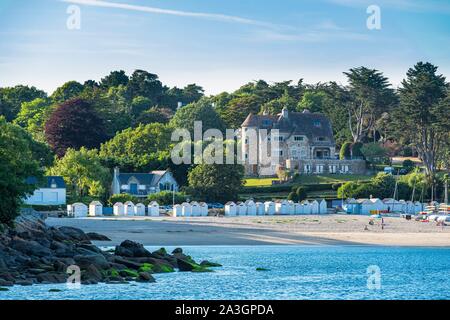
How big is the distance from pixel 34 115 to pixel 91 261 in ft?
370

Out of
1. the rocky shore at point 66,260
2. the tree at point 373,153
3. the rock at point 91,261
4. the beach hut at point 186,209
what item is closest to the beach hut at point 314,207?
the beach hut at point 186,209

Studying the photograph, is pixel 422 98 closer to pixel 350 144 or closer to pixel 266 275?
pixel 350 144

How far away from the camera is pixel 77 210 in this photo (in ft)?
306

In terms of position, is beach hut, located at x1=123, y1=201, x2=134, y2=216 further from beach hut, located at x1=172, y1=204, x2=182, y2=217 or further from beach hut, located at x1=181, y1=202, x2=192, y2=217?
beach hut, located at x1=181, y1=202, x2=192, y2=217

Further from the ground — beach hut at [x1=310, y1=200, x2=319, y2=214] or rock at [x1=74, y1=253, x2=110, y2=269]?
beach hut at [x1=310, y1=200, x2=319, y2=214]

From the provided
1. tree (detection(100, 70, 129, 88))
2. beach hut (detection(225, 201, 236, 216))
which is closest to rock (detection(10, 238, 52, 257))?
beach hut (detection(225, 201, 236, 216))

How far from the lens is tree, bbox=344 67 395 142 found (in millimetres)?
144250

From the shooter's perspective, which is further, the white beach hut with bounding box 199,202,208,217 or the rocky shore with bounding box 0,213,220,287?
the white beach hut with bounding box 199,202,208,217

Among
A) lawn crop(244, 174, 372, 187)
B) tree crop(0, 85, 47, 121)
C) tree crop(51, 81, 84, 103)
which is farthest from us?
tree crop(51, 81, 84, 103)

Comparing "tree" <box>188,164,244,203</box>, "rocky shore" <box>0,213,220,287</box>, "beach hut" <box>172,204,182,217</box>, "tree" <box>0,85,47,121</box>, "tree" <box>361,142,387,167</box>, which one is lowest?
"rocky shore" <box>0,213,220,287</box>

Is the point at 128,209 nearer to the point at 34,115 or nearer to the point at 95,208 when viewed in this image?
the point at 95,208

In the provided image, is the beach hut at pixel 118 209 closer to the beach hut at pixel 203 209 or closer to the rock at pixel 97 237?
the beach hut at pixel 203 209

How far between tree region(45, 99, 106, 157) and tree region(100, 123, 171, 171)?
4.95 metres
